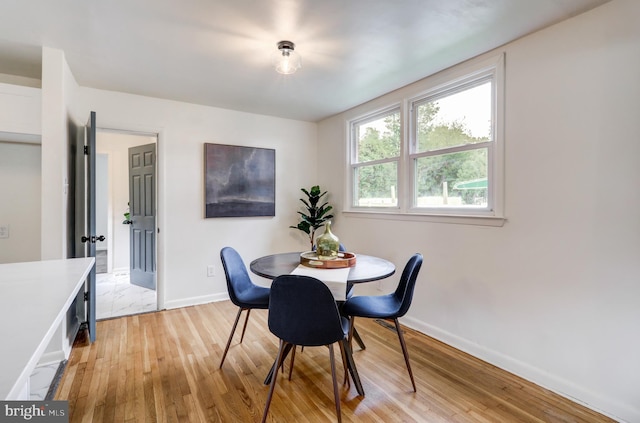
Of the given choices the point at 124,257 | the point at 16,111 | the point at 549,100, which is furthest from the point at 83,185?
the point at 549,100

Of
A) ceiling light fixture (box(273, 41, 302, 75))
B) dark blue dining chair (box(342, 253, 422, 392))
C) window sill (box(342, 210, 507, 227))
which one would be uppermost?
ceiling light fixture (box(273, 41, 302, 75))

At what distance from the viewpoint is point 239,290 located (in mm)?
2377

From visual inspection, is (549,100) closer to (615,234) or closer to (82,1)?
(615,234)

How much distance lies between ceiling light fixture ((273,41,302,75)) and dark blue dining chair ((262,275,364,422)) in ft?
4.95

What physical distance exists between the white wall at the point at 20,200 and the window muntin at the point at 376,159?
3.24 metres

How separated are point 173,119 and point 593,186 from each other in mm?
3801

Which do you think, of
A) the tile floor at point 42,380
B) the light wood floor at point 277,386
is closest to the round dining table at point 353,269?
the light wood floor at point 277,386

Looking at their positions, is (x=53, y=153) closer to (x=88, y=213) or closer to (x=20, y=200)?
(x=88, y=213)

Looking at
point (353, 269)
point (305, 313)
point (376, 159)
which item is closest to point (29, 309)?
point (305, 313)

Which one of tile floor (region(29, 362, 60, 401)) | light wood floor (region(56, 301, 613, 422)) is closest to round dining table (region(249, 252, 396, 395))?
light wood floor (region(56, 301, 613, 422))

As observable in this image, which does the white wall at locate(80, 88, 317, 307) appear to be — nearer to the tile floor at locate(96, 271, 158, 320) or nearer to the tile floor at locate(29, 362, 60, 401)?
the tile floor at locate(96, 271, 158, 320)

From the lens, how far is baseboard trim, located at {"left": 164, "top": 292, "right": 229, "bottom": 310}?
3.48 m

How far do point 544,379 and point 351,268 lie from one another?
1.46 metres

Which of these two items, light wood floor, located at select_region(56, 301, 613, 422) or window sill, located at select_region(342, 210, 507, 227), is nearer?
light wood floor, located at select_region(56, 301, 613, 422)
